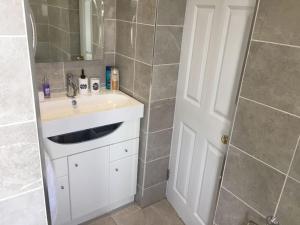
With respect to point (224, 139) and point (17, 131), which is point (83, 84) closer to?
point (224, 139)

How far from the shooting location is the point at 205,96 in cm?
156

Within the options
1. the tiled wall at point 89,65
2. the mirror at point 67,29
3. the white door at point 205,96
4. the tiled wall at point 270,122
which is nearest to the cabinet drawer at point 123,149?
the white door at point 205,96

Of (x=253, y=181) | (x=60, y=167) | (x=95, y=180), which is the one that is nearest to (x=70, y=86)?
(x=60, y=167)

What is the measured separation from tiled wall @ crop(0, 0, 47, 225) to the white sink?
66cm

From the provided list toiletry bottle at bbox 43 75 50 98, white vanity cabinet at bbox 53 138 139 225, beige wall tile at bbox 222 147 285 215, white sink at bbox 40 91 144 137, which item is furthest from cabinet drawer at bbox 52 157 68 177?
beige wall tile at bbox 222 147 285 215

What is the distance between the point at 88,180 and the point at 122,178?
28 centimetres

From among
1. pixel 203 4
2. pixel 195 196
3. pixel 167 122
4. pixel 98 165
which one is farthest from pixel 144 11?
pixel 195 196

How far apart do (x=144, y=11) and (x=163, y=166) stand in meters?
1.16

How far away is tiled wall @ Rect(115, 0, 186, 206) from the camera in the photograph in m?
1.58

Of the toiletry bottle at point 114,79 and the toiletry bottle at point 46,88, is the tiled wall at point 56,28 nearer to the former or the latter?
the toiletry bottle at point 46,88

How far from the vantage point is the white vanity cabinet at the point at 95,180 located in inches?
63.4

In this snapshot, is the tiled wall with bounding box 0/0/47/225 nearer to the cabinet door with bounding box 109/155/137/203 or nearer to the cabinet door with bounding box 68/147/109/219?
the cabinet door with bounding box 68/147/109/219

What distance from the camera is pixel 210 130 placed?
1.55 metres

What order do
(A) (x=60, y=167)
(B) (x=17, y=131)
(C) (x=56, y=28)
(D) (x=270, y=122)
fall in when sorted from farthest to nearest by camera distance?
(C) (x=56, y=28), (A) (x=60, y=167), (D) (x=270, y=122), (B) (x=17, y=131)
